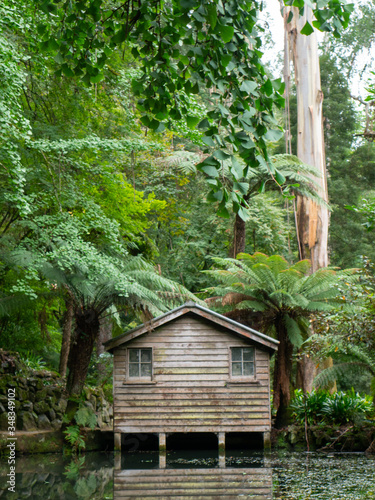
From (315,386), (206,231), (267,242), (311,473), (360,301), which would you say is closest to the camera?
(311,473)

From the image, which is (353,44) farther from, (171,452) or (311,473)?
(311,473)

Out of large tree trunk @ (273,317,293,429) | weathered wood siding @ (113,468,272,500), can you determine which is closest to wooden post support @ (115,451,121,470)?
weathered wood siding @ (113,468,272,500)

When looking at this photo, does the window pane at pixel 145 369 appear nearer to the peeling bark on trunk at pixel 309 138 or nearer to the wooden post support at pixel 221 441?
the wooden post support at pixel 221 441

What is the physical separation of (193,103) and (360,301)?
5.11 meters

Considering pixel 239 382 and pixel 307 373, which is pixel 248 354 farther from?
pixel 307 373

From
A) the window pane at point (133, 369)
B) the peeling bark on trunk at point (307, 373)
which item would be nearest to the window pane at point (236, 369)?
the window pane at point (133, 369)

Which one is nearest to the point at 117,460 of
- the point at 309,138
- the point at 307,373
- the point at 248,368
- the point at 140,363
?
the point at 140,363

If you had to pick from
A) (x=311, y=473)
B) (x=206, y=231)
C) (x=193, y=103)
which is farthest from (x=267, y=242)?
(x=311, y=473)

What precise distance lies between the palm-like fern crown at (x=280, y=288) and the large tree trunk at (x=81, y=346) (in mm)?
3224

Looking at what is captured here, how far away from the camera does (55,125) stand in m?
11.0

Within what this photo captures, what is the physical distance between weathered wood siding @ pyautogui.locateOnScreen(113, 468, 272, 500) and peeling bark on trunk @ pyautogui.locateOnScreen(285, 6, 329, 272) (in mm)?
7274

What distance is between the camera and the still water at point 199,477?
664 centimetres

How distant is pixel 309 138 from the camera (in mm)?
15148

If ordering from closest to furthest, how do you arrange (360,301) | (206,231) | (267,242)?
(360,301), (267,242), (206,231)
